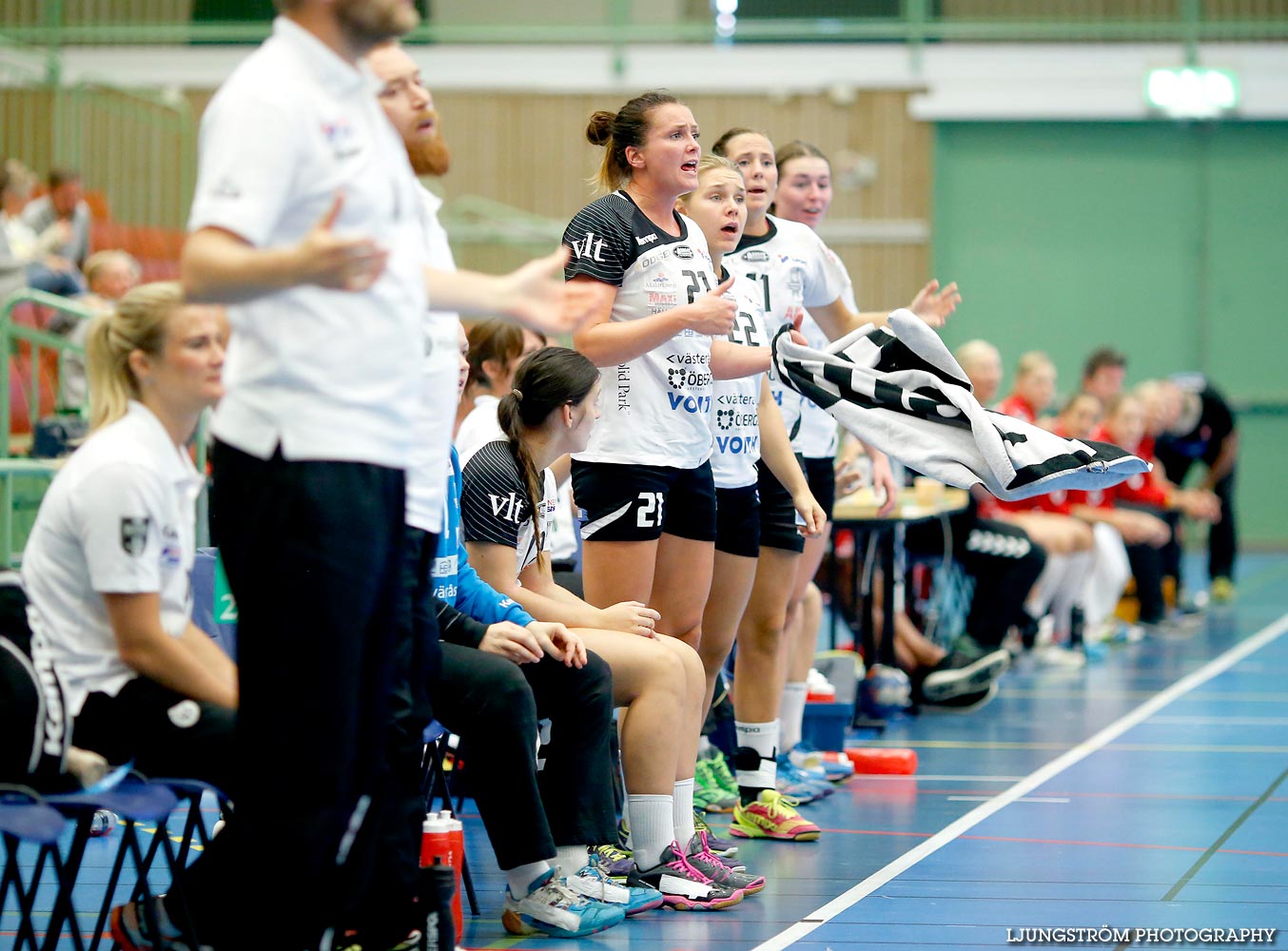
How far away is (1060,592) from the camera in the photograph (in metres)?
8.48

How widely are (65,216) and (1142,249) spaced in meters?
9.58

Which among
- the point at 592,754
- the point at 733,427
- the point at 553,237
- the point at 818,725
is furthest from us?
the point at 553,237

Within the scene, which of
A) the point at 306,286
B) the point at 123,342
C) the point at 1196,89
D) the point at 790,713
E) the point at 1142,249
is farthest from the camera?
the point at 1142,249

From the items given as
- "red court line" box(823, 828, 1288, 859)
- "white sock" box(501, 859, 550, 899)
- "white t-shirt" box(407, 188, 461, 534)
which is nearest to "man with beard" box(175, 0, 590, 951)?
"white t-shirt" box(407, 188, 461, 534)

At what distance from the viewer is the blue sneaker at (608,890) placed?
3.48m

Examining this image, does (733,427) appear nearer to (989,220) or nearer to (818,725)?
(818,725)

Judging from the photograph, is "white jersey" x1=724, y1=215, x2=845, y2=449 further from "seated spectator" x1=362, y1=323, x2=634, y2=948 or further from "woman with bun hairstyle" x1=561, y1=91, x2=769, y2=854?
"seated spectator" x1=362, y1=323, x2=634, y2=948

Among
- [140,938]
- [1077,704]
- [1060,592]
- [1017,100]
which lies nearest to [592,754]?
[140,938]

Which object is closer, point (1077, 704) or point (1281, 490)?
point (1077, 704)

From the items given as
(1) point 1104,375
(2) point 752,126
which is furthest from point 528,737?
(2) point 752,126

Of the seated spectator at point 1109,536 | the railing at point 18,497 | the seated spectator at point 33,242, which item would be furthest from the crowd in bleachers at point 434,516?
the seated spectator at point 33,242

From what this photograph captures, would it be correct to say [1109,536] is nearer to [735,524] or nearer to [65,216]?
[735,524]

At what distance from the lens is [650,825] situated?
145 inches

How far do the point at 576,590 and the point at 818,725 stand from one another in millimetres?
1201
